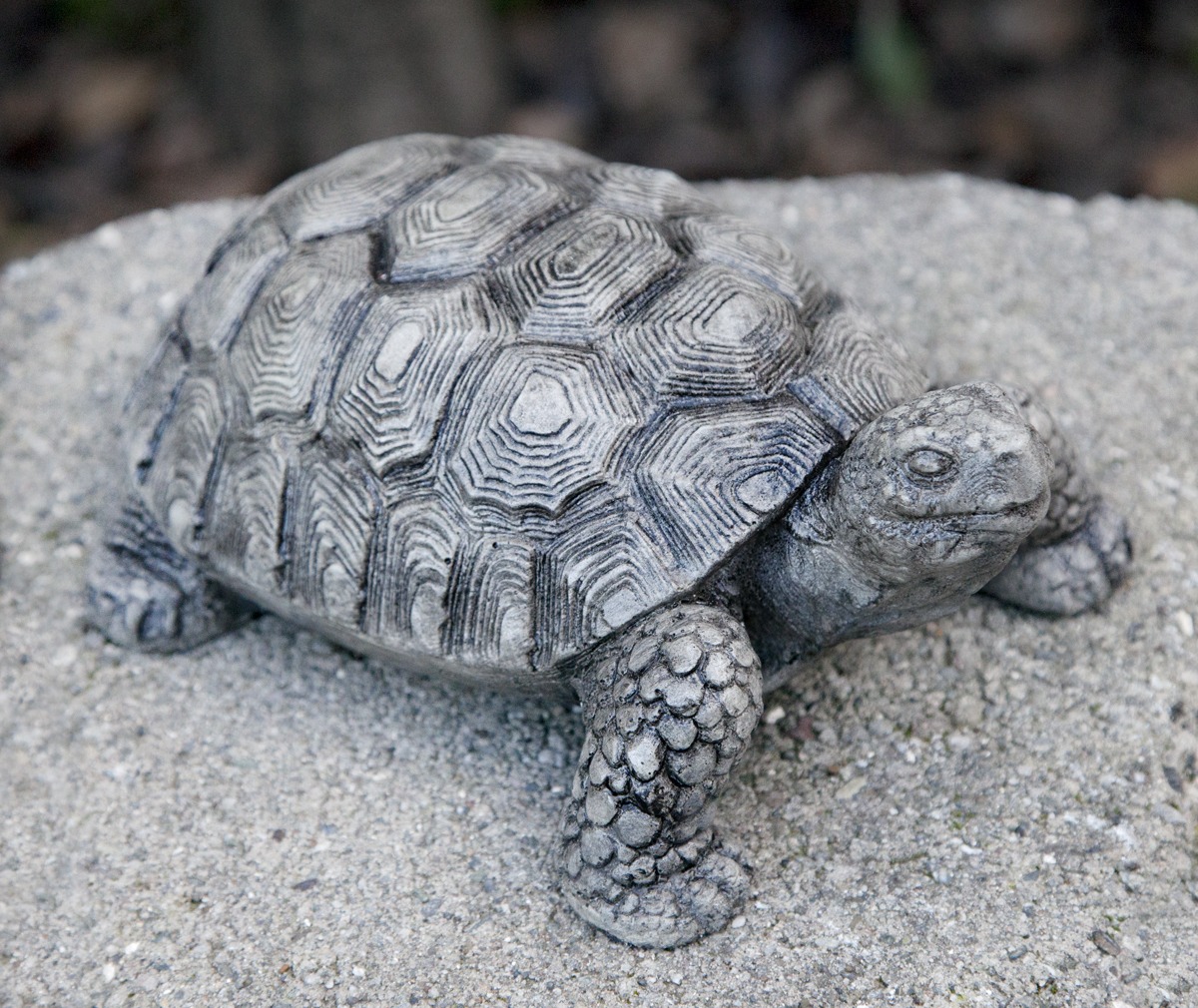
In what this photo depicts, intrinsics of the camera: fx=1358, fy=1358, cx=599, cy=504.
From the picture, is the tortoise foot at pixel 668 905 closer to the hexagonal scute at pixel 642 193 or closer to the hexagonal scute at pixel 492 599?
the hexagonal scute at pixel 492 599

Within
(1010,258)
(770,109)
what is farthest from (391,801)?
(770,109)

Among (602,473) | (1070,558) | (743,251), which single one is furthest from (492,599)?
(1070,558)

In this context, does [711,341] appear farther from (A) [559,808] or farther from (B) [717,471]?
(A) [559,808]

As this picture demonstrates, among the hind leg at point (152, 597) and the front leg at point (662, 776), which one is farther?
the hind leg at point (152, 597)

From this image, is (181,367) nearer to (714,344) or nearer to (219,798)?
(219,798)

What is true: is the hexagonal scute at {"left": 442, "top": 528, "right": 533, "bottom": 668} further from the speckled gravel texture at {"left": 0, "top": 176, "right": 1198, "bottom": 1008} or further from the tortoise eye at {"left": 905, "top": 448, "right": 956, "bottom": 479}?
the tortoise eye at {"left": 905, "top": 448, "right": 956, "bottom": 479}

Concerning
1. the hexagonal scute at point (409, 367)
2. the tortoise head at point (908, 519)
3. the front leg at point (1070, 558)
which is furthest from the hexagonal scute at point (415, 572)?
the front leg at point (1070, 558)

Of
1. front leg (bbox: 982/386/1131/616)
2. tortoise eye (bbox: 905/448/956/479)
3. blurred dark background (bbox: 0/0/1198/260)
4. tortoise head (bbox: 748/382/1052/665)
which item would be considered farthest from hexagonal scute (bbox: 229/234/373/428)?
blurred dark background (bbox: 0/0/1198/260)

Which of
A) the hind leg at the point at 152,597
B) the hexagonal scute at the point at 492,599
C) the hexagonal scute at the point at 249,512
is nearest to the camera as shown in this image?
the hexagonal scute at the point at 492,599
